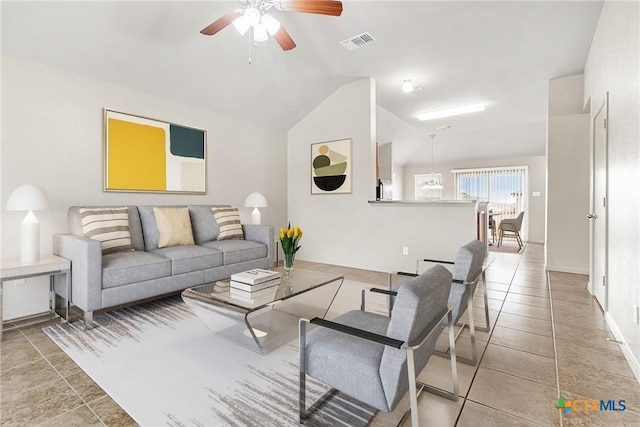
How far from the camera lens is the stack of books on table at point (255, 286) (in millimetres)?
2208

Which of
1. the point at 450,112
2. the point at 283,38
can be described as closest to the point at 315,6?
the point at 283,38

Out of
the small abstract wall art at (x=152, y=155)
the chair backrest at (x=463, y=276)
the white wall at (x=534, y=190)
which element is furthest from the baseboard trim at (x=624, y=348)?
the white wall at (x=534, y=190)

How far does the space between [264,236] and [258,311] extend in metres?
1.94

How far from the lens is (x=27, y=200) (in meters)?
2.53

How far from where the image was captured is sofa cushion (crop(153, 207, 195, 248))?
11.5ft

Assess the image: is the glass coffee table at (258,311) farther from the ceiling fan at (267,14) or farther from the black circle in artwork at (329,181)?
the black circle in artwork at (329,181)

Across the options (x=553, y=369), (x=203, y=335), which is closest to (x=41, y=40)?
(x=203, y=335)

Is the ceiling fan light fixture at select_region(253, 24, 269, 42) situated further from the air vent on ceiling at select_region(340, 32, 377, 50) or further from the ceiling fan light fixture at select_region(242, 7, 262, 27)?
the air vent on ceiling at select_region(340, 32, 377, 50)

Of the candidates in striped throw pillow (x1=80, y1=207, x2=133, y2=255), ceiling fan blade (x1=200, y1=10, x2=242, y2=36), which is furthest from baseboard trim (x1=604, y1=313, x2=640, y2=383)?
striped throw pillow (x1=80, y1=207, x2=133, y2=255)

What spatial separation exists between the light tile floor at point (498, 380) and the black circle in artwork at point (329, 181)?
2.93 metres

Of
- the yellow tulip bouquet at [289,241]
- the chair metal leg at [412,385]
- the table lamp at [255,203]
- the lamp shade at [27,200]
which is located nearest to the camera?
the chair metal leg at [412,385]

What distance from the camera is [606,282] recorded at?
9.18 ft

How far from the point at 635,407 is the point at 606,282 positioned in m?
1.57

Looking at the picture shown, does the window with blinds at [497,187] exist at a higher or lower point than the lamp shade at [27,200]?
higher
